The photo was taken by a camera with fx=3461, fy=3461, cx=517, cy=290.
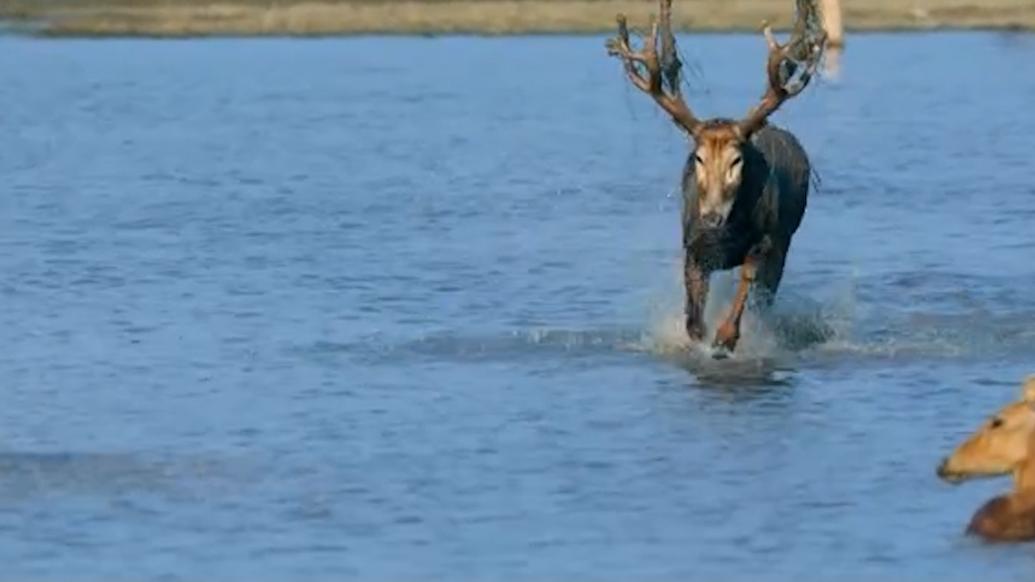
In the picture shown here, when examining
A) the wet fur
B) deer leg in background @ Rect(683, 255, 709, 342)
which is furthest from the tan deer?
deer leg in background @ Rect(683, 255, 709, 342)

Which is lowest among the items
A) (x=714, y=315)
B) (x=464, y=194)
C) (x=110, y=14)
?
(x=110, y=14)

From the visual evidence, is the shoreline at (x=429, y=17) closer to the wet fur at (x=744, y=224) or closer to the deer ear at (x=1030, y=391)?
the wet fur at (x=744, y=224)

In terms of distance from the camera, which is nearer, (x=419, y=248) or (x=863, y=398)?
(x=863, y=398)

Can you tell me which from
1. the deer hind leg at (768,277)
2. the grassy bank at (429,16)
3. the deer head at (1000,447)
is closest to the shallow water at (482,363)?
the deer hind leg at (768,277)

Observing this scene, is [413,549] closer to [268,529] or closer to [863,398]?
[268,529]

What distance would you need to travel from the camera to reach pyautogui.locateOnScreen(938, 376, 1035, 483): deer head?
39.3 ft

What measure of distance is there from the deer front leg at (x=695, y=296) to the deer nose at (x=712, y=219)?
310mm

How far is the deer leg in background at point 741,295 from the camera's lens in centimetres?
1783

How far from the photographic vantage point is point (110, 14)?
198 feet

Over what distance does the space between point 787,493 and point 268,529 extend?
214 cm

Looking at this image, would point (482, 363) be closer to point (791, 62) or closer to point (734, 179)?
point (734, 179)

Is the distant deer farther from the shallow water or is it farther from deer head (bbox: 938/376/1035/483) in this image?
deer head (bbox: 938/376/1035/483)

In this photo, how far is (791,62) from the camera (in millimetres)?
18344

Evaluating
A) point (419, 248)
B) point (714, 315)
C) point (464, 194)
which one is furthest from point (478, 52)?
point (714, 315)
